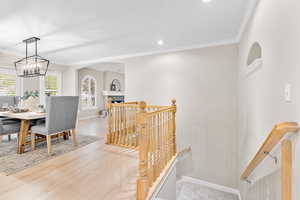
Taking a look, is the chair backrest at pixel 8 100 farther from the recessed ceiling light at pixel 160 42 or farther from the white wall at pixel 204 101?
the recessed ceiling light at pixel 160 42

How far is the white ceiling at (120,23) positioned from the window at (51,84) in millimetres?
1792

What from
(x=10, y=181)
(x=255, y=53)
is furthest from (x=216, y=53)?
(x=10, y=181)

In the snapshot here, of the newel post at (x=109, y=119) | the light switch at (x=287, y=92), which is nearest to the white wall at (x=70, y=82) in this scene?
the newel post at (x=109, y=119)

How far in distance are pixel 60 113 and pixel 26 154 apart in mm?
921

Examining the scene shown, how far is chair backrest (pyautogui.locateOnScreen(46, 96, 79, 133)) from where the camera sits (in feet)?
8.51

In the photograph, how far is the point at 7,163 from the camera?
2.35 m

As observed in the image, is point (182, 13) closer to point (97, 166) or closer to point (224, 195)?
point (97, 166)

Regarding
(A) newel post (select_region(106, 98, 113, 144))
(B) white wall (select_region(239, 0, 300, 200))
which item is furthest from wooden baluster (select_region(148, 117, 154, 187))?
(A) newel post (select_region(106, 98, 113, 144))

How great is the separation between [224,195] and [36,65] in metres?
4.77

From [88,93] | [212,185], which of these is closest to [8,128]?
[88,93]

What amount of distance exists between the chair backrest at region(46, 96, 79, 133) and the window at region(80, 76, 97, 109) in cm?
397

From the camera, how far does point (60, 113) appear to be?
280cm

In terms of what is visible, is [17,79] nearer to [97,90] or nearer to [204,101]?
[97,90]

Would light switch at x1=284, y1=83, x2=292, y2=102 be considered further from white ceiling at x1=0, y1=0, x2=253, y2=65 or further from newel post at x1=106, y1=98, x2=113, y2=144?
newel post at x1=106, y1=98, x2=113, y2=144
